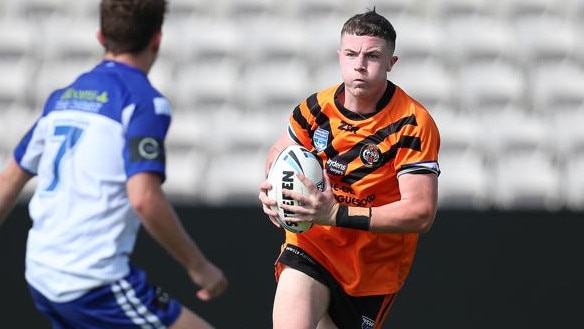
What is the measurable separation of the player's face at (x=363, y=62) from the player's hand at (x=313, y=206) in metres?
0.48

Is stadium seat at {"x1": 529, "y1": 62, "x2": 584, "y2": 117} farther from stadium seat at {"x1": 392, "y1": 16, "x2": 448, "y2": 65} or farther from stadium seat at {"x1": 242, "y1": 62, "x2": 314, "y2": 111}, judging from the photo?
stadium seat at {"x1": 242, "y1": 62, "x2": 314, "y2": 111}

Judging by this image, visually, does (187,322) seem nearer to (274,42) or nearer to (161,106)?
(161,106)

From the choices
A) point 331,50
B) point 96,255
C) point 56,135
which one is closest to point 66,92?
point 56,135

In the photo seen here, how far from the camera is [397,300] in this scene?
674cm

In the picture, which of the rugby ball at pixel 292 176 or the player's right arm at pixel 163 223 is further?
the rugby ball at pixel 292 176

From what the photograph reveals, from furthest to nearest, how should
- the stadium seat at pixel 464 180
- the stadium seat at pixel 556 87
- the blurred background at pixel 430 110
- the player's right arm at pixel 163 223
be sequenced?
the stadium seat at pixel 556 87
the stadium seat at pixel 464 180
the blurred background at pixel 430 110
the player's right arm at pixel 163 223

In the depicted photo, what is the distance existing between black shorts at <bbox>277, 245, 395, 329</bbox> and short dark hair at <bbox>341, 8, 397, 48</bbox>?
3.13 ft

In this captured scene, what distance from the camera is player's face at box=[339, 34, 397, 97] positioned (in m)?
4.80

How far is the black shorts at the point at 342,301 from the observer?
16.2 ft

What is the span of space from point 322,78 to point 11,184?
3362 millimetres

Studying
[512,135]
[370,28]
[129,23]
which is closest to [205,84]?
[512,135]

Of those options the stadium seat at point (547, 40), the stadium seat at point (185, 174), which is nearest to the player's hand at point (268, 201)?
the stadium seat at point (185, 174)

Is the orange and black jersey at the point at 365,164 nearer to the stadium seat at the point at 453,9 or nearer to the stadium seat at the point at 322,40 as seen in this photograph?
the stadium seat at the point at 322,40

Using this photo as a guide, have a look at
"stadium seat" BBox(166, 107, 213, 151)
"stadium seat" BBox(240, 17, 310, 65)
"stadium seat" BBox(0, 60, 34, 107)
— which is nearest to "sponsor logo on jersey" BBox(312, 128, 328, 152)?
"stadium seat" BBox(166, 107, 213, 151)
